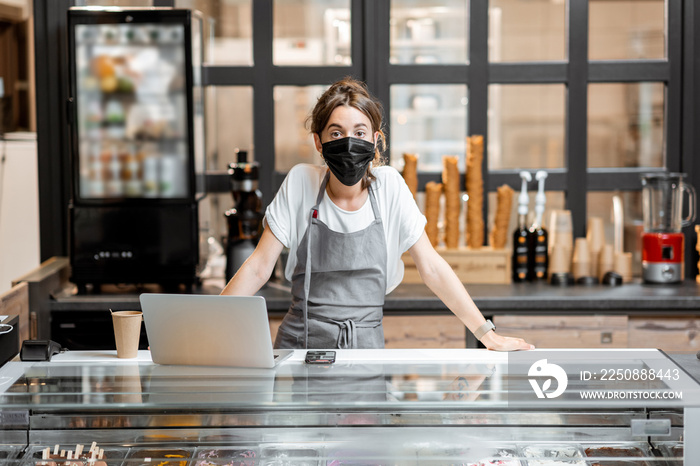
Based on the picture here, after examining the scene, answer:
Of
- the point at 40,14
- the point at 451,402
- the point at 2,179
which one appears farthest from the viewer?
the point at 2,179

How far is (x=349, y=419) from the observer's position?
60.9 inches

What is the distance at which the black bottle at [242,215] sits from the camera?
3330 millimetres

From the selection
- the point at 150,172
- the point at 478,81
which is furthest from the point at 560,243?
the point at 150,172

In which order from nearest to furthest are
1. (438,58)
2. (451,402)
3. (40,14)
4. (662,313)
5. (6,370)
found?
(451,402) < (6,370) < (662,313) < (40,14) < (438,58)

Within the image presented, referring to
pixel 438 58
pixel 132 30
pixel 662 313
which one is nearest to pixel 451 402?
pixel 662 313

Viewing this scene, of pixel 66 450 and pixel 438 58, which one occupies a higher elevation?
pixel 438 58

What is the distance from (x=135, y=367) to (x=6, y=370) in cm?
27

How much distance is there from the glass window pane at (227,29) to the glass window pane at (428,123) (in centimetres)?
75

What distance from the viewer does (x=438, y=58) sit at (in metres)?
3.88

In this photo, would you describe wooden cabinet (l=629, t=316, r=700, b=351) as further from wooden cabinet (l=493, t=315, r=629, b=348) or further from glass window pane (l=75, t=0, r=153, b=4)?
glass window pane (l=75, t=0, r=153, b=4)

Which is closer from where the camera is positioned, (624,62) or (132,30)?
(132,30)

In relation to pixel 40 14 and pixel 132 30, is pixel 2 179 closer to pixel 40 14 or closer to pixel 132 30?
pixel 40 14

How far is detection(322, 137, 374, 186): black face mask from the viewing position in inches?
83.4

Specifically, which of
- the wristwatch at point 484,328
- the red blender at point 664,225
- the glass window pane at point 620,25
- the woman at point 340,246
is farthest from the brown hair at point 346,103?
the glass window pane at point 620,25
